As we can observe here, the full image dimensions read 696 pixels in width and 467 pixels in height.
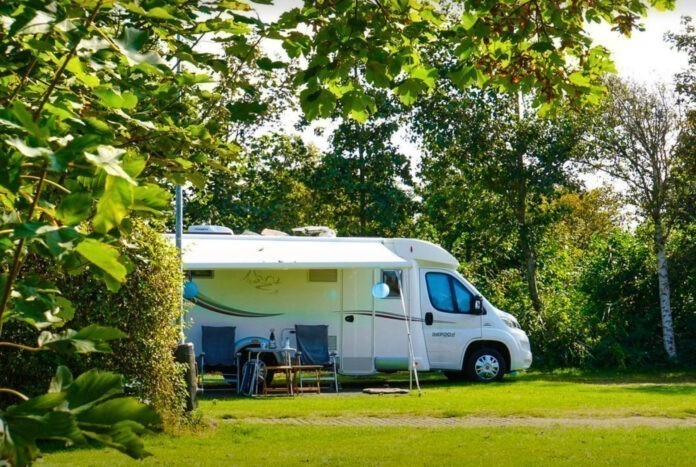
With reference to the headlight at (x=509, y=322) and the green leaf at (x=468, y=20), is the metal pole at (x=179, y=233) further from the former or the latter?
the headlight at (x=509, y=322)

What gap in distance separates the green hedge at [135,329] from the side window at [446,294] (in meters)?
7.11

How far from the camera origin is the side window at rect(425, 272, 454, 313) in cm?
1574

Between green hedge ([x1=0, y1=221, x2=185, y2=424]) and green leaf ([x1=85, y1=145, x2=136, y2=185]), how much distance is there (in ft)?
22.5

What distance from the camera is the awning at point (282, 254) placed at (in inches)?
557

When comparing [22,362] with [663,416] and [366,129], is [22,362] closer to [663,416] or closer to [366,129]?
[663,416]

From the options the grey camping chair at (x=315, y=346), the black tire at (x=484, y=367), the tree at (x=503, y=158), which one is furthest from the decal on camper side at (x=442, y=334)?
the tree at (x=503, y=158)

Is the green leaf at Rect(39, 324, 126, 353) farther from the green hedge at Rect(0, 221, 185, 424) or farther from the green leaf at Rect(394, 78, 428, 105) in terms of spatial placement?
the green hedge at Rect(0, 221, 185, 424)

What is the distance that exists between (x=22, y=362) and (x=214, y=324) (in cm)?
653

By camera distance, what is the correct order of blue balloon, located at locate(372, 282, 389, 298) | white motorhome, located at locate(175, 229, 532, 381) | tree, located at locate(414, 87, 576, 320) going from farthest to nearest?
tree, located at locate(414, 87, 576, 320) < blue balloon, located at locate(372, 282, 389, 298) < white motorhome, located at locate(175, 229, 532, 381)

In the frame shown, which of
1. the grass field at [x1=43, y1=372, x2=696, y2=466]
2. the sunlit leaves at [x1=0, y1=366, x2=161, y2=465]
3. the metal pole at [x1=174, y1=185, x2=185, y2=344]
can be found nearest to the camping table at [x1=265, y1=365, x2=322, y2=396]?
the grass field at [x1=43, y1=372, x2=696, y2=466]

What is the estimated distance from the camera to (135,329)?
8805mm

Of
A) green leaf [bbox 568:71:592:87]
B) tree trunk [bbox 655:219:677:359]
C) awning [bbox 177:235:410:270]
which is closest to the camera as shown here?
green leaf [bbox 568:71:592:87]

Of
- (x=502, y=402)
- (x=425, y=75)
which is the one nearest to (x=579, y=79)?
(x=425, y=75)

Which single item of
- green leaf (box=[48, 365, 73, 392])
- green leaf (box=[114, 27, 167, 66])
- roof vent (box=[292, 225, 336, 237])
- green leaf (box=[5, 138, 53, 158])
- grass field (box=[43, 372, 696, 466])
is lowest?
grass field (box=[43, 372, 696, 466])
